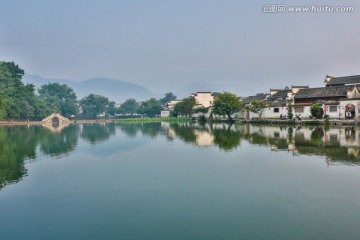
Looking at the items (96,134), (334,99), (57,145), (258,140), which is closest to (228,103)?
(334,99)

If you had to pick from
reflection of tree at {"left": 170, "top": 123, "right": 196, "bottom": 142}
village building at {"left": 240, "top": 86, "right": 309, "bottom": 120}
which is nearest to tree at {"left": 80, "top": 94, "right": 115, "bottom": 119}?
village building at {"left": 240, "top": 86, "right": 309, "bottom": 120}

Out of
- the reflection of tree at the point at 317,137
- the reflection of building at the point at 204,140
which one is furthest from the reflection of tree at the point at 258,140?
the reflection of tree at the point at 317,137

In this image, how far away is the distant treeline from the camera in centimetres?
7525

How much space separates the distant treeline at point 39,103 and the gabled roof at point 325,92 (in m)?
59.1

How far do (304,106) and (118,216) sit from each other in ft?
146

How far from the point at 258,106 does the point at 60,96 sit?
106125 millimetres

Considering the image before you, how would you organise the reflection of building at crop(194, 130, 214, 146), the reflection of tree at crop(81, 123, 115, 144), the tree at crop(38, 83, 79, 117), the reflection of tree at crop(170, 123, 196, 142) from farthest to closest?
the tree at crop(38, 83, 79, 117), the reflection of tree at crop(81, 123, 115, 144), the reflection of tree at crop(170, 123, 196, 142), the reflection of building at crop(194, 130, 214, 146)

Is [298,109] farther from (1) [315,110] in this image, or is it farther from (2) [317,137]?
(2) [317,137]

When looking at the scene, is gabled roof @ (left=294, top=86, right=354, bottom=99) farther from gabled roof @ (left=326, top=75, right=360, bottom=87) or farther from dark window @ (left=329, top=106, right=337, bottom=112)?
gabled roof @ (left=326, top=75, right=360, bottom=87)

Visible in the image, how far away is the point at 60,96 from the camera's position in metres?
133

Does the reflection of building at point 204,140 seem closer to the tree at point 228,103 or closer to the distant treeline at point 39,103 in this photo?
the tree at point 228,103

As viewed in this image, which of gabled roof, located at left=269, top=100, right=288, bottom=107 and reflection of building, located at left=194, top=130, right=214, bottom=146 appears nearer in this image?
reflection of building, located at left=194, top=130, right=214, bottom=146

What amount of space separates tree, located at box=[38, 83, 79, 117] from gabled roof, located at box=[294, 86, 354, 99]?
307ft

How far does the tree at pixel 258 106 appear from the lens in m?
54.1
